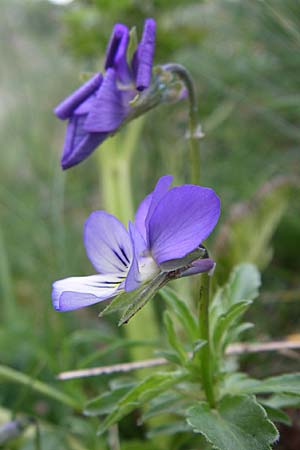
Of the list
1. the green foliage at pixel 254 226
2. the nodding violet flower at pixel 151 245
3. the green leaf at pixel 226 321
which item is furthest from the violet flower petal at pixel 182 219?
the green foliage at pixel 254 226

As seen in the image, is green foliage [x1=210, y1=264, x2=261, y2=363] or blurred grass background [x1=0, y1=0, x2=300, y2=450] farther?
blurred grass background [x1=0, y1=0, x2=300, y2=450]

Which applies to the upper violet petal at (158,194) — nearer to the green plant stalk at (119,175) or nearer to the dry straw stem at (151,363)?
the dry straw stem at (151,363)

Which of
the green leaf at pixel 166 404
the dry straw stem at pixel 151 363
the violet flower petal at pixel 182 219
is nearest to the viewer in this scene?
the violet flower petal at pixel 182 219

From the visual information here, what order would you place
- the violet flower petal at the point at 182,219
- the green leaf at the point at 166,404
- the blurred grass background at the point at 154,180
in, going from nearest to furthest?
1. the violet flower petal at the point at 182,219
2. the green leaf at the point at 166,404
3. the blurred grass background at the point at 154,180

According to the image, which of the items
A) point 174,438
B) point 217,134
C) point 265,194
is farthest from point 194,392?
point 217,134

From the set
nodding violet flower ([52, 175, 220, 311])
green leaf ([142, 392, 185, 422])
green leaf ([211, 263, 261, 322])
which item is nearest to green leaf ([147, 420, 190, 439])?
green leaf ([142, 392, 185, 422])

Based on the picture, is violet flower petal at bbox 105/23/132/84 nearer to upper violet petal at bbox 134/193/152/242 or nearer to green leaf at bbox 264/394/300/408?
upper violet petal at bbox 134/193/152/242

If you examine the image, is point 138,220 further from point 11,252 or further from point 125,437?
point 11,252
